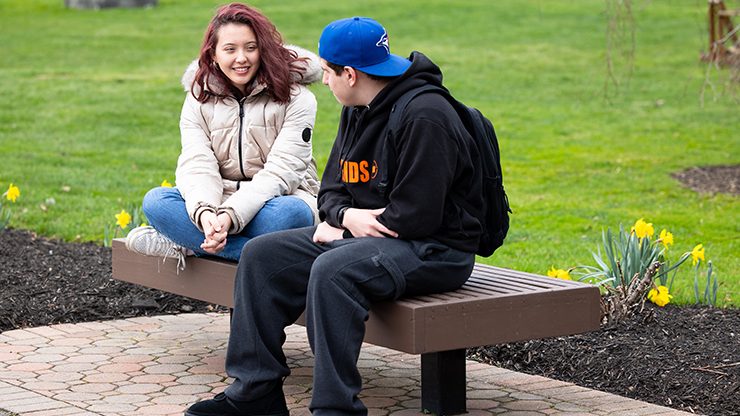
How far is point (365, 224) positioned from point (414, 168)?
308 mm

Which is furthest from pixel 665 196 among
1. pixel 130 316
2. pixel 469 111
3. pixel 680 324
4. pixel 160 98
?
pixel 160 98

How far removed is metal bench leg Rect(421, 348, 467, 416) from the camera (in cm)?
471

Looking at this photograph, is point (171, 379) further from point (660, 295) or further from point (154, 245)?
point (660, 295)

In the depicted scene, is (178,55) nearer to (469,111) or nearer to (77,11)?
(77,11)

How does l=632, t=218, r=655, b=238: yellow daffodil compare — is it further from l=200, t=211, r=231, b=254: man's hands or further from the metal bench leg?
l=200, t=211, r=231, b=254: man's hands

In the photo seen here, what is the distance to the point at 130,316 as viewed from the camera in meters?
6.64

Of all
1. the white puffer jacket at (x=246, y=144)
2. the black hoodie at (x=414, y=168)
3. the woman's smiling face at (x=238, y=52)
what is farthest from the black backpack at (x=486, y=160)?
the woman's smiling face at (x=238, y=52)

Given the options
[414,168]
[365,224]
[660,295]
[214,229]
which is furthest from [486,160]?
[660,295]

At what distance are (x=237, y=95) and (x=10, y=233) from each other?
11.4 feet

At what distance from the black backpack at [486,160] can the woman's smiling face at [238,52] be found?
3.82ft

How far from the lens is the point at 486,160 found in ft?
15.0

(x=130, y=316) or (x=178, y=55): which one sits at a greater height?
(x=178, y=55)

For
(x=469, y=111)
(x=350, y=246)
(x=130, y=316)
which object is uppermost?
(x=469, y=111)

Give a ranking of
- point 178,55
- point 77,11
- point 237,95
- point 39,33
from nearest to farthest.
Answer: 1. point 237,95
2. point 178,55
3. point 39,33
4. point 77,11
